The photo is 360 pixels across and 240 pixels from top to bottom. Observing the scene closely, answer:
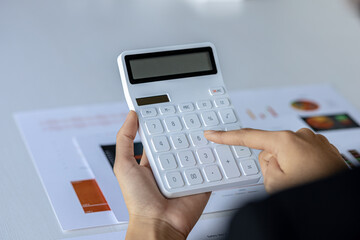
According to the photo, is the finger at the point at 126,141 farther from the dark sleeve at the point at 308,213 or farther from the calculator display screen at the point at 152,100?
the dark sleeve at the point at 308,213

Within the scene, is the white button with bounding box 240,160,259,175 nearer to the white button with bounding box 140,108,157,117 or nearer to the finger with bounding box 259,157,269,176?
the finger with bounding box 259,157,269,176

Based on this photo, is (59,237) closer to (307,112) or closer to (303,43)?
(307,112)

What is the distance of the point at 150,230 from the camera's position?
55cm

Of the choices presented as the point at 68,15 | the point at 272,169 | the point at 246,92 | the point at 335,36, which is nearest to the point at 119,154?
the point at 272,169

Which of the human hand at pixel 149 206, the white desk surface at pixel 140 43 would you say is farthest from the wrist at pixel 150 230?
the white desk surface at pixel 140 43

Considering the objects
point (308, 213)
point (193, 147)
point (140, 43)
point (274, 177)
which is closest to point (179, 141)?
point (193, 147)

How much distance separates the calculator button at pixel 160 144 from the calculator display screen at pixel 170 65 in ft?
0.30

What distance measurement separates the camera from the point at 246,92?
96 cm

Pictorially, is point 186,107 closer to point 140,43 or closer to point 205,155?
point 205,155

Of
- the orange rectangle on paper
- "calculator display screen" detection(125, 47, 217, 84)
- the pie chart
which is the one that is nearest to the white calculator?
"calculator display screen" detection(125, 47, 217, 84)

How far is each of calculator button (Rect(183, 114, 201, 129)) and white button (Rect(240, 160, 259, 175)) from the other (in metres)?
→ 0.08

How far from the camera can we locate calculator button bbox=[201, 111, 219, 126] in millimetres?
634

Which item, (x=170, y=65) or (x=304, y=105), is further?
(x=304, y=105)

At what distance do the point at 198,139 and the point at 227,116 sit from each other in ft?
→ 0.19
